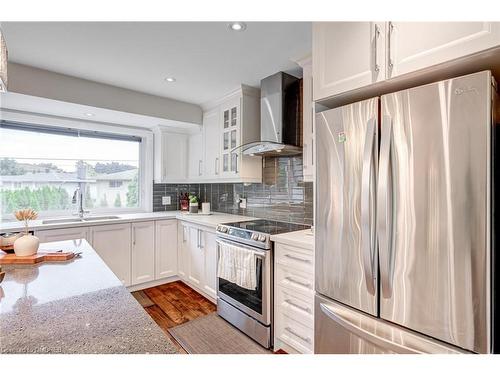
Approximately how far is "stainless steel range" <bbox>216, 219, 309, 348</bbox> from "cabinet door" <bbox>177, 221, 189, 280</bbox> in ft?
2.65

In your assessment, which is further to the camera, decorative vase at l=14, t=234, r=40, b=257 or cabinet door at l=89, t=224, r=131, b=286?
cabinet door at l=89, t=224, r=131, b=286

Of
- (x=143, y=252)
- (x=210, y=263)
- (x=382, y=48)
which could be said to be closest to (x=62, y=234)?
(x=143, y=252)

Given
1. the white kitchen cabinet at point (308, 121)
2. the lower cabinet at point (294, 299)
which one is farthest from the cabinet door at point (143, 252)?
the white kitchen cabinet at point (308, 121)

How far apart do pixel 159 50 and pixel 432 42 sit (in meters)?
1.79

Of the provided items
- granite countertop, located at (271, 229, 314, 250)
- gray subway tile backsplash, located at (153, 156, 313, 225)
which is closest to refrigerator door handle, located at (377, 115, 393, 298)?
granite countertop, located at (271, 229, 314, 250)

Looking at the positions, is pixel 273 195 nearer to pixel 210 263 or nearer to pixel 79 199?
pixel 210 263

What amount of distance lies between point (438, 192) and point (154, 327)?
43.5 inches

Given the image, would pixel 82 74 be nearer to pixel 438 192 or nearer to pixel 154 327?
pixel 154 327

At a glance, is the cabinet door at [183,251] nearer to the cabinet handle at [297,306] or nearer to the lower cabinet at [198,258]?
the lower cabinet at [198,258]

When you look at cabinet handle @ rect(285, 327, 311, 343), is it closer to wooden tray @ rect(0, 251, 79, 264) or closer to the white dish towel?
the white dish towel

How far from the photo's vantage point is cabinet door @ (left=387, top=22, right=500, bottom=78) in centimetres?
96

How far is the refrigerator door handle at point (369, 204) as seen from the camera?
1198 millimetres

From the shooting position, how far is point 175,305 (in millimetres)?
2812
